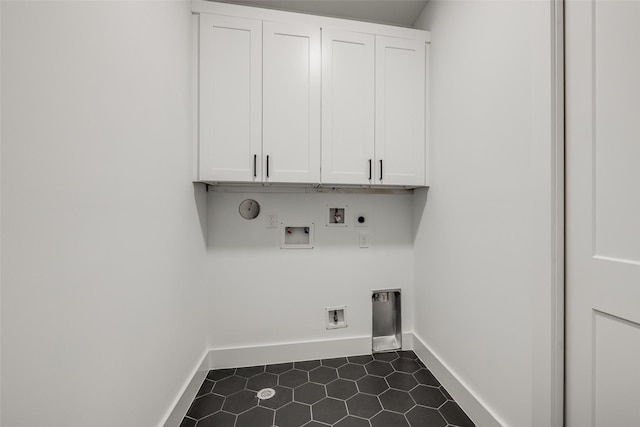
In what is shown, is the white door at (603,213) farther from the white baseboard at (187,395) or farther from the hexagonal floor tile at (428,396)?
the white baseboard at (187,395)

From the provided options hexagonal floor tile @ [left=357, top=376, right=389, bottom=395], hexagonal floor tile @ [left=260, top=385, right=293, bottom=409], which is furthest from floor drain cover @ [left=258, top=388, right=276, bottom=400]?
hexagonal floor tile @ [left=357, top=376, right=389, bottom=395]

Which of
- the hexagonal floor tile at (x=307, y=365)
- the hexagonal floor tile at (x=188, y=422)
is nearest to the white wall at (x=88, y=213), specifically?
the hexagonal floor tile at (x=188, y=422)

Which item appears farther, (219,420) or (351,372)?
(351,372)

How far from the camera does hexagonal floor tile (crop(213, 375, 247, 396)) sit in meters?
1.54

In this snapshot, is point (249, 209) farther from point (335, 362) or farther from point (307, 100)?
point (335, 362)

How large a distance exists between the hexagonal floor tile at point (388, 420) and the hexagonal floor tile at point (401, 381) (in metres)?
0.23

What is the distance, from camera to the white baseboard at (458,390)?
123 centimetres

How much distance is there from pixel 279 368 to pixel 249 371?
0.20m

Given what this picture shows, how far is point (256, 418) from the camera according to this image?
1.32 metres

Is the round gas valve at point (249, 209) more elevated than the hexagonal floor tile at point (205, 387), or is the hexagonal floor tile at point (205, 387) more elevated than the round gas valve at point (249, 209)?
the round gas valve at point (249, 209)

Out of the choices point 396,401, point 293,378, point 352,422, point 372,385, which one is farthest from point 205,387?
point 396,401

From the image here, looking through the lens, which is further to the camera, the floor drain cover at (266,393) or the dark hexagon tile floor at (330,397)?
the floor drain cover at (266,393)

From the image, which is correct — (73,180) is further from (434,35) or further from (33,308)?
(434,35)

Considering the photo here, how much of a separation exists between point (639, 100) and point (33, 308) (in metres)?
1.66
